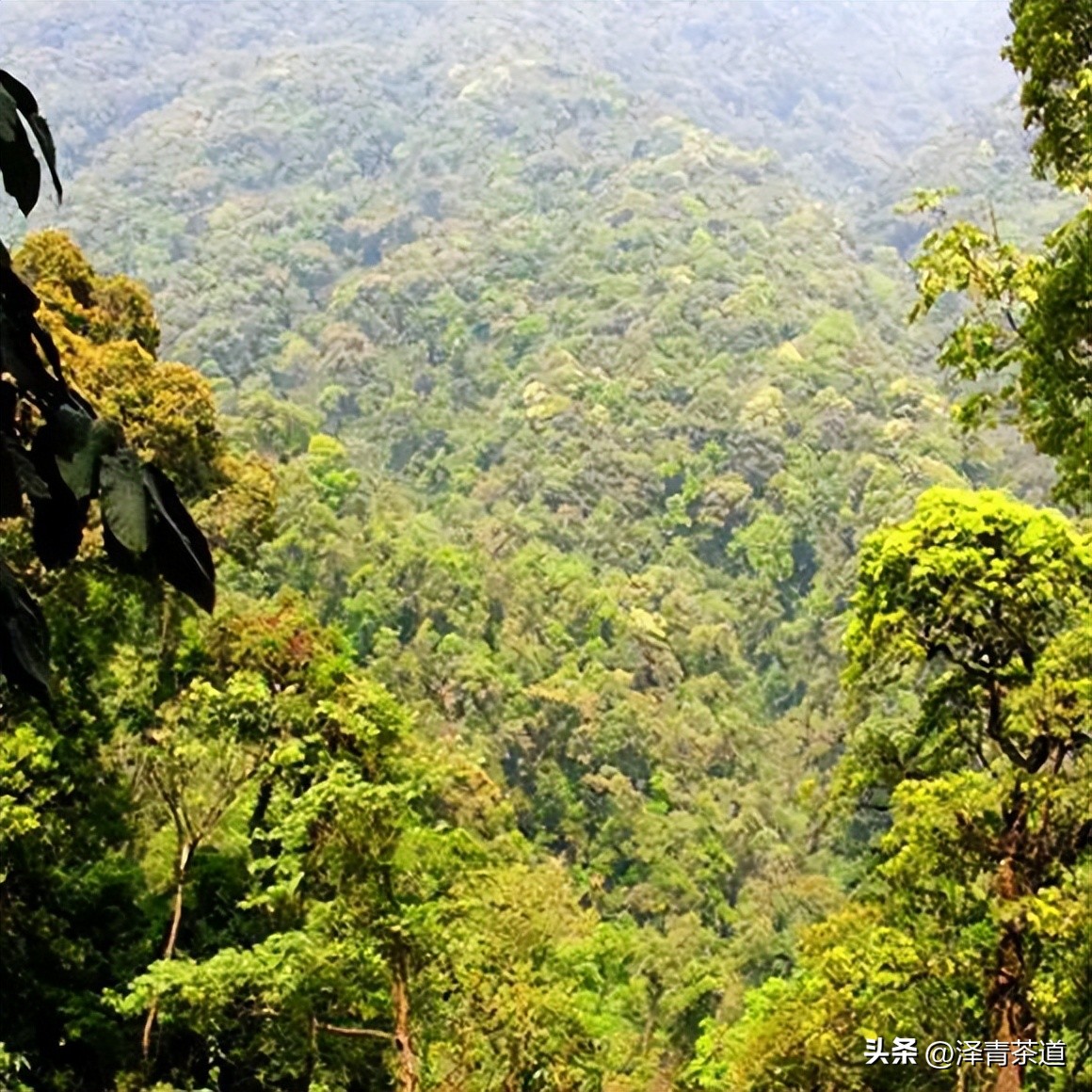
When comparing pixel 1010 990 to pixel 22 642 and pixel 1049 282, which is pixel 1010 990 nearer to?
pixel 1049 282

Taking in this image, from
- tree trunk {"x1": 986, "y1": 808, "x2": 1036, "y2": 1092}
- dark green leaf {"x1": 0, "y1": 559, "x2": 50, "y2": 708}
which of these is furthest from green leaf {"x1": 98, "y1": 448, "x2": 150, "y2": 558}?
tree trunk {"x1": 986, "y1": 808, "x2": 1036, "y2": 1092}

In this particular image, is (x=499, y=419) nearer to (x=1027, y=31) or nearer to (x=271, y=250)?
(x=271, y=250)

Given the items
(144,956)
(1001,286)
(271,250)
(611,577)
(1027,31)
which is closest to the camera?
(1027,31)

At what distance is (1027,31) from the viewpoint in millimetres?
4055

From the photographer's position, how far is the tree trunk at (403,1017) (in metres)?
6.77

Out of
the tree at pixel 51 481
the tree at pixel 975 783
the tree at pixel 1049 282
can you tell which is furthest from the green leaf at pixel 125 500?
the tree at pixel 975 783

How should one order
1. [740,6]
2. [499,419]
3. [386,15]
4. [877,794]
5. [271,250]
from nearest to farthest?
[877,794] → [499,419] → [271,250] → [386,15] → [740,6]

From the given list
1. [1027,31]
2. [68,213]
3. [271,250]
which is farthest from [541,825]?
[68,213]

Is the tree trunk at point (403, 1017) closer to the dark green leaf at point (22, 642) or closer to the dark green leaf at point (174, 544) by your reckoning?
the dark green leaf at point (22, 642)

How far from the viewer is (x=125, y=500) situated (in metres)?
1.14

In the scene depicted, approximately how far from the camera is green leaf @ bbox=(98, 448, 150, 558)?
1122 mm

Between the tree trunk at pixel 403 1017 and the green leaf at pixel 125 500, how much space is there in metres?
6.26

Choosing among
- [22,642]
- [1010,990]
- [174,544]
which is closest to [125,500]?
[174,544]

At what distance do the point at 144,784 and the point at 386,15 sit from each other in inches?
4128
